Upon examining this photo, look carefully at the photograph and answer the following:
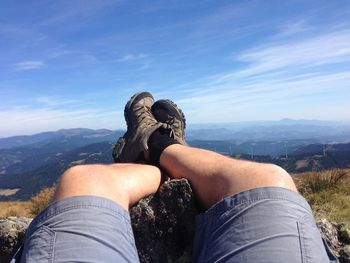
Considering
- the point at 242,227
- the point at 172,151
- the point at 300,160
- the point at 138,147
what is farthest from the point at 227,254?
the point at 300,160

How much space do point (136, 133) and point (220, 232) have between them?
7.79 ft

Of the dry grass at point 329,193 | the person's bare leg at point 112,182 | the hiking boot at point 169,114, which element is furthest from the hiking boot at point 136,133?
the dry grass at point 329,193

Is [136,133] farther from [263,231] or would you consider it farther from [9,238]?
[263,231]

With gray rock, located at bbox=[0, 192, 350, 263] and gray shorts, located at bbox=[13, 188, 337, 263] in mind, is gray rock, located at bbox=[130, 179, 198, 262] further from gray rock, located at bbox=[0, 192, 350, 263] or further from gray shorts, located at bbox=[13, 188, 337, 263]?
gray shorts, located at bbox=[13, 188, 337, 263]

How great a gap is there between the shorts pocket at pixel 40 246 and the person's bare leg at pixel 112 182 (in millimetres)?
222

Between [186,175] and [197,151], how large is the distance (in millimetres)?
213

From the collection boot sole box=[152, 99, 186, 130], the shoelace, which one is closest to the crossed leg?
the shoelace

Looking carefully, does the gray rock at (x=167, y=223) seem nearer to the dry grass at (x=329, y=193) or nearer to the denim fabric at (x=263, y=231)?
the denim fabric at (x=263, y=231)

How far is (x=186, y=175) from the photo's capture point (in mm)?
2639

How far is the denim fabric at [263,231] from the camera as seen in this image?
1532mm

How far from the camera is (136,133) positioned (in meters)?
3.99

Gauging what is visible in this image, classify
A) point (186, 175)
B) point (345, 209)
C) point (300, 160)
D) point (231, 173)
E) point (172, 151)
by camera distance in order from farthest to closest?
point (300, 160)
point (345, 209)
point (172, 151)
point (186, 175)
point (231, 173)

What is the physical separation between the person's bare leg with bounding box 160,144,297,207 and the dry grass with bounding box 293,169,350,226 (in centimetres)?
317

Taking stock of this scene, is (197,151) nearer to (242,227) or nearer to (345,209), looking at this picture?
(242,227)
